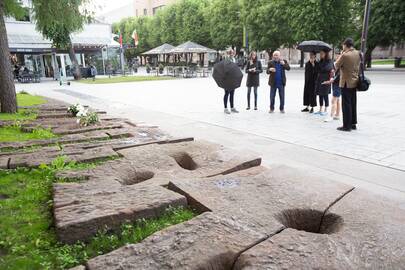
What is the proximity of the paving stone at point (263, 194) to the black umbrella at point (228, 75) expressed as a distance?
6.27 meters

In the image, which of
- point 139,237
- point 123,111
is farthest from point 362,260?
point 123,111

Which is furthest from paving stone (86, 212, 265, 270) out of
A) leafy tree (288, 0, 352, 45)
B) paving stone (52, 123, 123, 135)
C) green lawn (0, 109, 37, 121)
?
leafy tree (288, 0, 352, 45)

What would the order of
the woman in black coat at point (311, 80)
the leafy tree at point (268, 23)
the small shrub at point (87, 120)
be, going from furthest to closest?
the leafy tree at point (268, 23), the woman in black coat at point (311, 80), the small shrub at point (87, 120)

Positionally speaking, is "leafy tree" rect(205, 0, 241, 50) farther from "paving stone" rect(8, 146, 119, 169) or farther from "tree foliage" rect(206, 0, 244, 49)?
"paving stone" rect(8, 146, 119, 169)

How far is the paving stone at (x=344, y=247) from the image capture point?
2.15m

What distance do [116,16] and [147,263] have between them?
114447mm

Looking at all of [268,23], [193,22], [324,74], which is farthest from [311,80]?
[193,22]

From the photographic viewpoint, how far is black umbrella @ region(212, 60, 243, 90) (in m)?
9.87

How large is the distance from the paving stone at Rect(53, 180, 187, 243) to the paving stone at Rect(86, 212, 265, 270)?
39 centimetres

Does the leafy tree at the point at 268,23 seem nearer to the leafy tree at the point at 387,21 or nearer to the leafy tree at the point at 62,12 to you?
the leafy tree at the point at 387,21

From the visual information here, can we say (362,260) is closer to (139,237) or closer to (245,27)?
(139,237)

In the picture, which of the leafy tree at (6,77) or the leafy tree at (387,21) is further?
the leafy tree at (387,21)

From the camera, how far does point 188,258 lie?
2.21 meters

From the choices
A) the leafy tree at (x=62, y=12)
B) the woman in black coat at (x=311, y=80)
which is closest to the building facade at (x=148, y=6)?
the leafy tree at (x=62, y=12)
